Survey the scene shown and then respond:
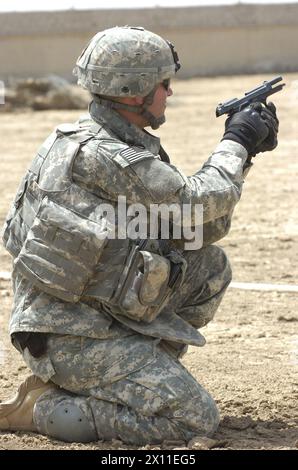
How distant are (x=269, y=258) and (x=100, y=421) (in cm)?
360

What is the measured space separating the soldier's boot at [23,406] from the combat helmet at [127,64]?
125 cm

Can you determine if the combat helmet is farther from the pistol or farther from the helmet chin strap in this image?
the pistol

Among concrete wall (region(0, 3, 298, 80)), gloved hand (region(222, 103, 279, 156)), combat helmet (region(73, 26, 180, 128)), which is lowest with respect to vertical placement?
concrete wall (region(0, 3, 298, 80))

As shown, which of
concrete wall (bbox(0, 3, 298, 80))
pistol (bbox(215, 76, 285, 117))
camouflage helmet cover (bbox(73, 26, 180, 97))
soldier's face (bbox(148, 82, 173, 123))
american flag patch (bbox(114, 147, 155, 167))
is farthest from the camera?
concrete wall (bbox(0, 3, 298, 80))

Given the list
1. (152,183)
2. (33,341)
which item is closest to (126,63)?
(152,183)

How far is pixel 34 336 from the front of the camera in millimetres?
4258

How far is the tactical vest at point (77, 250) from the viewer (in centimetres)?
408

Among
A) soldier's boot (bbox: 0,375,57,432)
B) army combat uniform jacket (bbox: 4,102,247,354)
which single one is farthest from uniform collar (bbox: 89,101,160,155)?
soldier's boot (bbox: 0,375,57,432)

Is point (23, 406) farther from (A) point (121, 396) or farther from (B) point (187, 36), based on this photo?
(B) point (187, 36)

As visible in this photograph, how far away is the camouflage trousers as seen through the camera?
4.14 m

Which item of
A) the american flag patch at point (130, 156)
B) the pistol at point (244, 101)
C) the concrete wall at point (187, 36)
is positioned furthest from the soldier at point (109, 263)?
the concrete wall at point (187, 36)

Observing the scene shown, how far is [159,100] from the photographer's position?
4.34 m

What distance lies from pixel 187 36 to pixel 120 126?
21.3 meters

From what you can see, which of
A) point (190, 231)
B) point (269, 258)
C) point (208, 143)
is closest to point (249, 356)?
point (190, 231)
